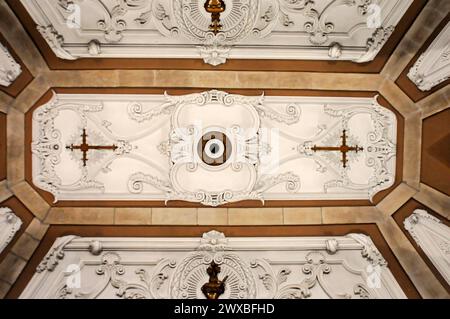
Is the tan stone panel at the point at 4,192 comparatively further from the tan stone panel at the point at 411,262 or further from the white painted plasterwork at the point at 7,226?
the tan stone panel at the point at 411,262

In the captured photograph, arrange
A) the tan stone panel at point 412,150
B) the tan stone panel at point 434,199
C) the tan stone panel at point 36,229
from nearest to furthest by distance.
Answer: the tan stone panel at point 434,199
the tan stone panel at point 36,229
the tan stone panel at point 412,150

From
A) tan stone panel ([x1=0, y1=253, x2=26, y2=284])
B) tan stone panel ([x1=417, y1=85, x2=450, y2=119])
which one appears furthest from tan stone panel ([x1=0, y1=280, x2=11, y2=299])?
tan stone panel ([x1=417, y1=85, x2=450, y2=119])

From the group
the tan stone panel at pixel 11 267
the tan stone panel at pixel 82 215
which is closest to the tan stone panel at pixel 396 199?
the tan stone panel at pixel 82 215

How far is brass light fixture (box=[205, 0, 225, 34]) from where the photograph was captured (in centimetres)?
656

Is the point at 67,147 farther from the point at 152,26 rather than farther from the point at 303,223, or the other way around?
the point at 303,223

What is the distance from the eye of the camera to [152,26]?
22.1 ft

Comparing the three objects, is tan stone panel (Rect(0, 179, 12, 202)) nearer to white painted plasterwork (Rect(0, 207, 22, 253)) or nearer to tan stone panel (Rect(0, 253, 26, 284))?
white painted plasterwork (Rect(0, 207, 22, 253))

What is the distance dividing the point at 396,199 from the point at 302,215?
140 cm

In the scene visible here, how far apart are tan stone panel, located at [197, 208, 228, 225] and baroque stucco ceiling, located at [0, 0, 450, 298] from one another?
1cm

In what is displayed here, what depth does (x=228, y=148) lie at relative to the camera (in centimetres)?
713

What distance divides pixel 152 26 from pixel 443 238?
4979 mm

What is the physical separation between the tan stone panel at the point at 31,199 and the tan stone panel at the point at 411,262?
16.3ft

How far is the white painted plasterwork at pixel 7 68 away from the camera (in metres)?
6.34

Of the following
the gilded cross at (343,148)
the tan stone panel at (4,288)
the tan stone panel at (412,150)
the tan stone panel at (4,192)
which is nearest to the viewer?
the tan stone panel at (4,288)
